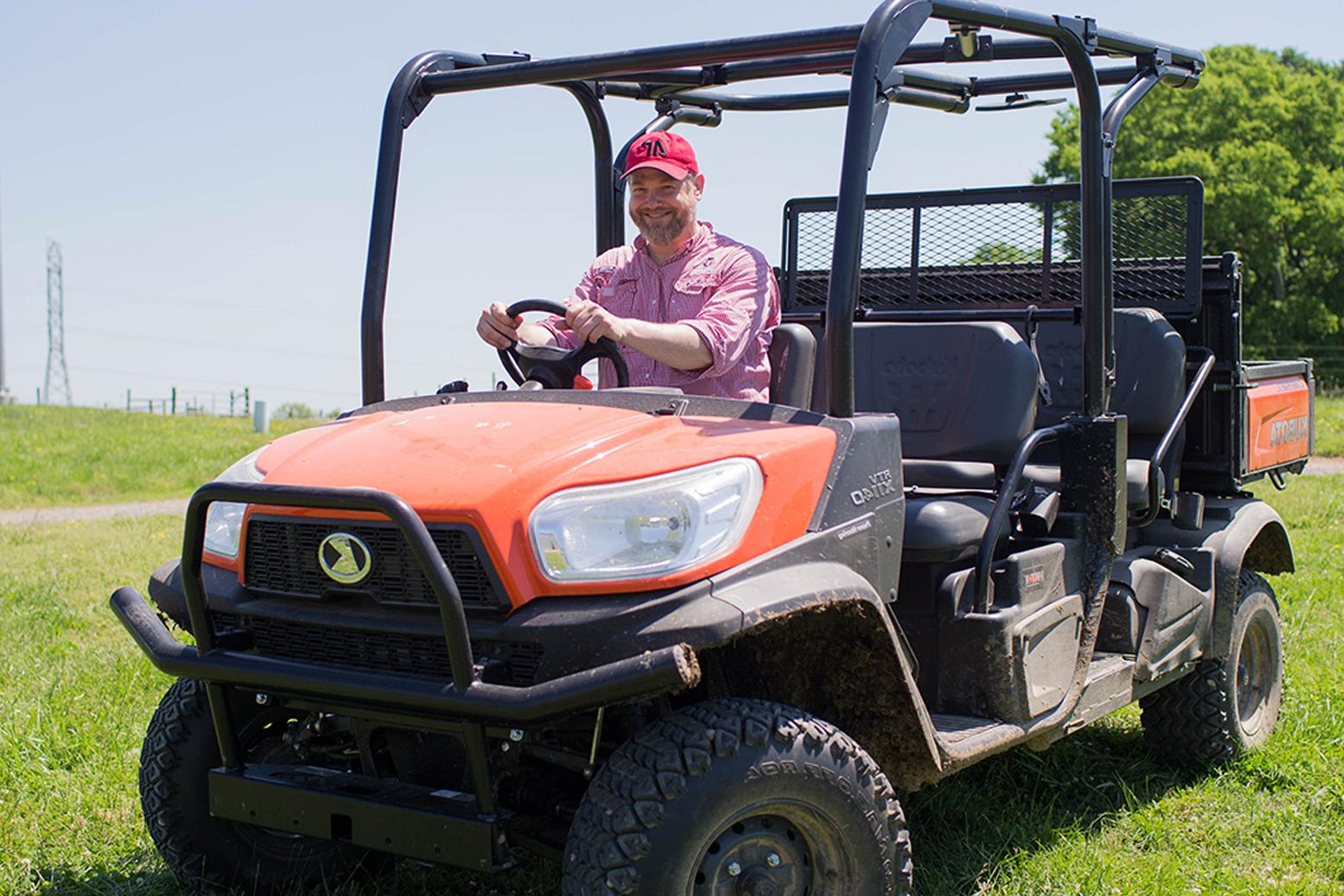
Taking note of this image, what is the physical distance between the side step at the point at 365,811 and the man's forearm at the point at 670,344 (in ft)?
3.91

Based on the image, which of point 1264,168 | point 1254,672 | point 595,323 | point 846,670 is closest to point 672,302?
point 595,323

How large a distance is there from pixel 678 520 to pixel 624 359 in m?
1.17

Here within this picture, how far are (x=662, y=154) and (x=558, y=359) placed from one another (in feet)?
2.26

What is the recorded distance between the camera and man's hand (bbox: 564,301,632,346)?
3.61 meters

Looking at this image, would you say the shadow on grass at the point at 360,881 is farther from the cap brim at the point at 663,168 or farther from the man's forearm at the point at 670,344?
the cap brim at the point at 663,168

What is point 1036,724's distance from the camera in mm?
3893

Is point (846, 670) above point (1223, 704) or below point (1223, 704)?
above

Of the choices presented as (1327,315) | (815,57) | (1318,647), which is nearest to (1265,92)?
(1327,315)

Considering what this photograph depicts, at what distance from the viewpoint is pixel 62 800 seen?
14.6ft

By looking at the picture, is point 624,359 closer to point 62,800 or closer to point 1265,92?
point 62,800

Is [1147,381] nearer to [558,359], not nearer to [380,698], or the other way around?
[558,359]

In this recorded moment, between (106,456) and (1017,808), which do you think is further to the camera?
(106,456)

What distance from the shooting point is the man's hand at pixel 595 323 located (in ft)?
Result: 11.8

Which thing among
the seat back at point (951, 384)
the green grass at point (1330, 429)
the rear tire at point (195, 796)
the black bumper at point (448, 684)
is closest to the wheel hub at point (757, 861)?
the black bumper at point (448, 684)
